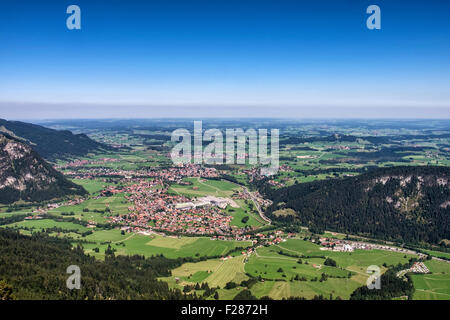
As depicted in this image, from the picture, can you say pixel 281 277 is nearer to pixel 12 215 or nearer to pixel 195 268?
pixel 195 268

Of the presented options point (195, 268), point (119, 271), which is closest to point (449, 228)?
point (195, 268)

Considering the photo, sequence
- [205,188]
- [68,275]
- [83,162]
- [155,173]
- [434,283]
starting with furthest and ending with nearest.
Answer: [83,162], [155,173], [205,188], [434,283], [68,275]

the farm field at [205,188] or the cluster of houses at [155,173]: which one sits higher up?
the cluster of houses at [155,173]

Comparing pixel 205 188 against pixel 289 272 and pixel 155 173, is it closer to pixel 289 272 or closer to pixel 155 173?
pixel 155 173

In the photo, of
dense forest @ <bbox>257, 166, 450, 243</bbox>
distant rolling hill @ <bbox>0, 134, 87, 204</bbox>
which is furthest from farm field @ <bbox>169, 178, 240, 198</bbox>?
distant rolling hill @ <bbox>0, 134, 87, 204</bbox>

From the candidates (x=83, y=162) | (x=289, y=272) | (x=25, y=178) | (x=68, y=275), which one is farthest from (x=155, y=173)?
(x=68, y=275)

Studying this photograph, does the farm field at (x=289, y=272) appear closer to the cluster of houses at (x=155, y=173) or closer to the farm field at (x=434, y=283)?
the farm field at (x=434, y=283)

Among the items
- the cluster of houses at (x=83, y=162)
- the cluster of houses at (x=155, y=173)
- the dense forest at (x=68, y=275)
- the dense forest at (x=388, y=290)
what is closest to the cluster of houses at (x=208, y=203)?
the cluster of houses at (x=155, y=173)
